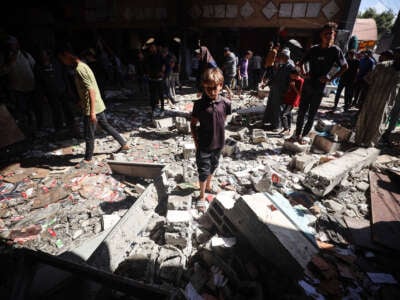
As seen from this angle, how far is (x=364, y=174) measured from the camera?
385 cm

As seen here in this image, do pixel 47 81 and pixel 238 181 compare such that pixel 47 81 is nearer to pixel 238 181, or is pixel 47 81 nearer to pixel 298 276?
pixel 238 181

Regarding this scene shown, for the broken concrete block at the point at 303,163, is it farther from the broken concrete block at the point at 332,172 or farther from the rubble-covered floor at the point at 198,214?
the broken concrete block at the point at 332,172

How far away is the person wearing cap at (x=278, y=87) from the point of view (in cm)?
470

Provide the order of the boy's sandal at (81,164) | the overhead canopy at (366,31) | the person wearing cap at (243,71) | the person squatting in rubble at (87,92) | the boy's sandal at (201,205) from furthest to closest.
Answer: the overhead canopy at (366,31) < the person wearing cap at (243,71) < the boy's sandal at (81,164) < the person squatting in rubble at (87,92) < the boy's sandal at (201,205)

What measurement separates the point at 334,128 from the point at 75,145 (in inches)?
239

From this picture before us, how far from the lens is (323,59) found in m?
3.90

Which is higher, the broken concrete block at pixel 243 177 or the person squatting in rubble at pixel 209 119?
the person squatting in rubble at pixel 209 119

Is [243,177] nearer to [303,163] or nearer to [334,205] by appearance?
[303,163]

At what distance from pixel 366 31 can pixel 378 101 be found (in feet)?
58.6

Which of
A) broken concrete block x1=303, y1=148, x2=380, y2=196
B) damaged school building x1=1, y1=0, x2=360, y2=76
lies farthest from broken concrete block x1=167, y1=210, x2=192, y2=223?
damaged school building x1=1, y1=0, x2=360, y2=76

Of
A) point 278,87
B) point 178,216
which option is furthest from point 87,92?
point 278,87

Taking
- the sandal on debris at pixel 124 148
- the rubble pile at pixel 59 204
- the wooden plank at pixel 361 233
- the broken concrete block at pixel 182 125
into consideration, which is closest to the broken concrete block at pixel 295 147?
the wooden plank at pixel 361 233

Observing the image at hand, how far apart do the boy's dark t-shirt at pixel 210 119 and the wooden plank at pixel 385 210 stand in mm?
2258

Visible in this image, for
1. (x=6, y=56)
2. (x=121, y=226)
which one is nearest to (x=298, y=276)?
(x=121, y=226)
